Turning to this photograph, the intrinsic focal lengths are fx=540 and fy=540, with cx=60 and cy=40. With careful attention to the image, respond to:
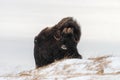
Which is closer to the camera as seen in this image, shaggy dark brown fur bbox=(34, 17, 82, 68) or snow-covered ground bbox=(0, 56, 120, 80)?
snow-covered ground bbox=(0, 56, 120, 80)

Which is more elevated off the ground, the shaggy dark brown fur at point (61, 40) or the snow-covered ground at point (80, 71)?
the shaggy dark brown fur at point (61, 40)

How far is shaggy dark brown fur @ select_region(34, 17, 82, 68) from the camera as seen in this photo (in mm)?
22055

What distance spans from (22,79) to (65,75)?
126cm

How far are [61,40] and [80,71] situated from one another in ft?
28.2

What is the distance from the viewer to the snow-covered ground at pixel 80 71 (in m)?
12.8

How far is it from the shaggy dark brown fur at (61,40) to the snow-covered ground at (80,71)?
23.2ft

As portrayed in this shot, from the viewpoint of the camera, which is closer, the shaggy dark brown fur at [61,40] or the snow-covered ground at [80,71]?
the snow-covered ground at [80,71]

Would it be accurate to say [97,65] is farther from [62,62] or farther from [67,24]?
[67,24]

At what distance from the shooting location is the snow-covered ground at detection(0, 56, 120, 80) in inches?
504

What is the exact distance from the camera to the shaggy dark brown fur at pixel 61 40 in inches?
868

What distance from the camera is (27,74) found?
49.0 ft

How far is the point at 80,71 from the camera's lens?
13.5m

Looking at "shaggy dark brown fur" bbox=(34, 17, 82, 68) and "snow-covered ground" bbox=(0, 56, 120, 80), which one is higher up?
"shaggy dark brown fur" bbox=(34, 17, 82, 68)

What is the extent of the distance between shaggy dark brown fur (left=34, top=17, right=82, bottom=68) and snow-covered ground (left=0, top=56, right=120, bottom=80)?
7.08 m
